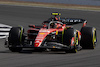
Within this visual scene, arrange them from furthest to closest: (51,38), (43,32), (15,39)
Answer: (51,38)
(15,39)
(43,32)

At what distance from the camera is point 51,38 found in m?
12.6

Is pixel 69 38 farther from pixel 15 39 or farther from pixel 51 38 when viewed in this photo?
pixel 15 39

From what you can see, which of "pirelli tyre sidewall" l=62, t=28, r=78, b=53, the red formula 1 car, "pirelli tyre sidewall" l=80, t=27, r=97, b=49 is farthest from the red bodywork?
"pirelli tyre sidewall" l=80, t=27, r=97, b=49

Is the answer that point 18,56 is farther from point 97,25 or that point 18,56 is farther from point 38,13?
point 38,13

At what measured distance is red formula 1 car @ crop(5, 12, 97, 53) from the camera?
467 inches

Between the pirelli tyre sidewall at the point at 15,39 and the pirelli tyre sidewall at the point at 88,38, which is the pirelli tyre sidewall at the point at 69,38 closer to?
the pirelli tyre sidewall at the point at 88,38

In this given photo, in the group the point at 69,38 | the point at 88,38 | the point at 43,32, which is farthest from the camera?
the point at 88,38

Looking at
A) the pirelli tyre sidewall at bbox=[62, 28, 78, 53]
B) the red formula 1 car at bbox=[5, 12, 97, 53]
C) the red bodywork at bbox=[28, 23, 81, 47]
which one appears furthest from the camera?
the pirelli tyre sidewall at bbox=[62, 28, 78, 53]

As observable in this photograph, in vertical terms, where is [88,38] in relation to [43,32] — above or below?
below

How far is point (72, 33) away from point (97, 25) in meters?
9.98

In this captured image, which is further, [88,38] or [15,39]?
[88,38]

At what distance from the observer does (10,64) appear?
9.83 meters

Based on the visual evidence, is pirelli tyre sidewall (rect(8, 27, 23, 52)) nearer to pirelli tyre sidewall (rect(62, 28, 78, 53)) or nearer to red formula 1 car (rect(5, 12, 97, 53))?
red formula 1 car (rect(5, 12, 97, 53))

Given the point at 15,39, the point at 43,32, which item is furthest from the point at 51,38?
the point at 15,39
